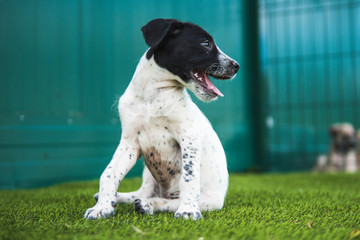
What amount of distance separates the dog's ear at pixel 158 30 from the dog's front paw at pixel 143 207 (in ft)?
2.80

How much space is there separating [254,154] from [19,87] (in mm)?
4476

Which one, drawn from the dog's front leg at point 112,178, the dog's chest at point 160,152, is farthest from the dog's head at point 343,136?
the dog's front leg at point 112,178

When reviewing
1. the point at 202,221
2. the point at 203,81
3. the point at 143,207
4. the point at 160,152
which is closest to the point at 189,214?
the point at 202,221

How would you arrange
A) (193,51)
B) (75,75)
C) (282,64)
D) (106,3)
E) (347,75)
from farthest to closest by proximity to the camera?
(282,64), (347,75), (106,3), (75,75), (193,51)

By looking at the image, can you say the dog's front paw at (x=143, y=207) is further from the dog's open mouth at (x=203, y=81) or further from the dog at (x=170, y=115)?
the dog's open mouth at (x=203, y=81)

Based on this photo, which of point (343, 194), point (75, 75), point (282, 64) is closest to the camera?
point (343, 194)

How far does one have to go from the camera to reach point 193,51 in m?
2.31

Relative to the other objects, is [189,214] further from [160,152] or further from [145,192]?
[145,192]

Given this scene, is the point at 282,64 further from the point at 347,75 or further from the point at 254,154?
the point at 254,154

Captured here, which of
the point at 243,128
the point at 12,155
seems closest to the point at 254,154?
the point at 243,128

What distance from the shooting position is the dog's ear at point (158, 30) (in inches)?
89.2

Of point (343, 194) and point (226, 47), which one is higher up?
point (226, 47)

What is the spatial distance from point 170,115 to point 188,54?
1.16 ft

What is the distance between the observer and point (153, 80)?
239cm
